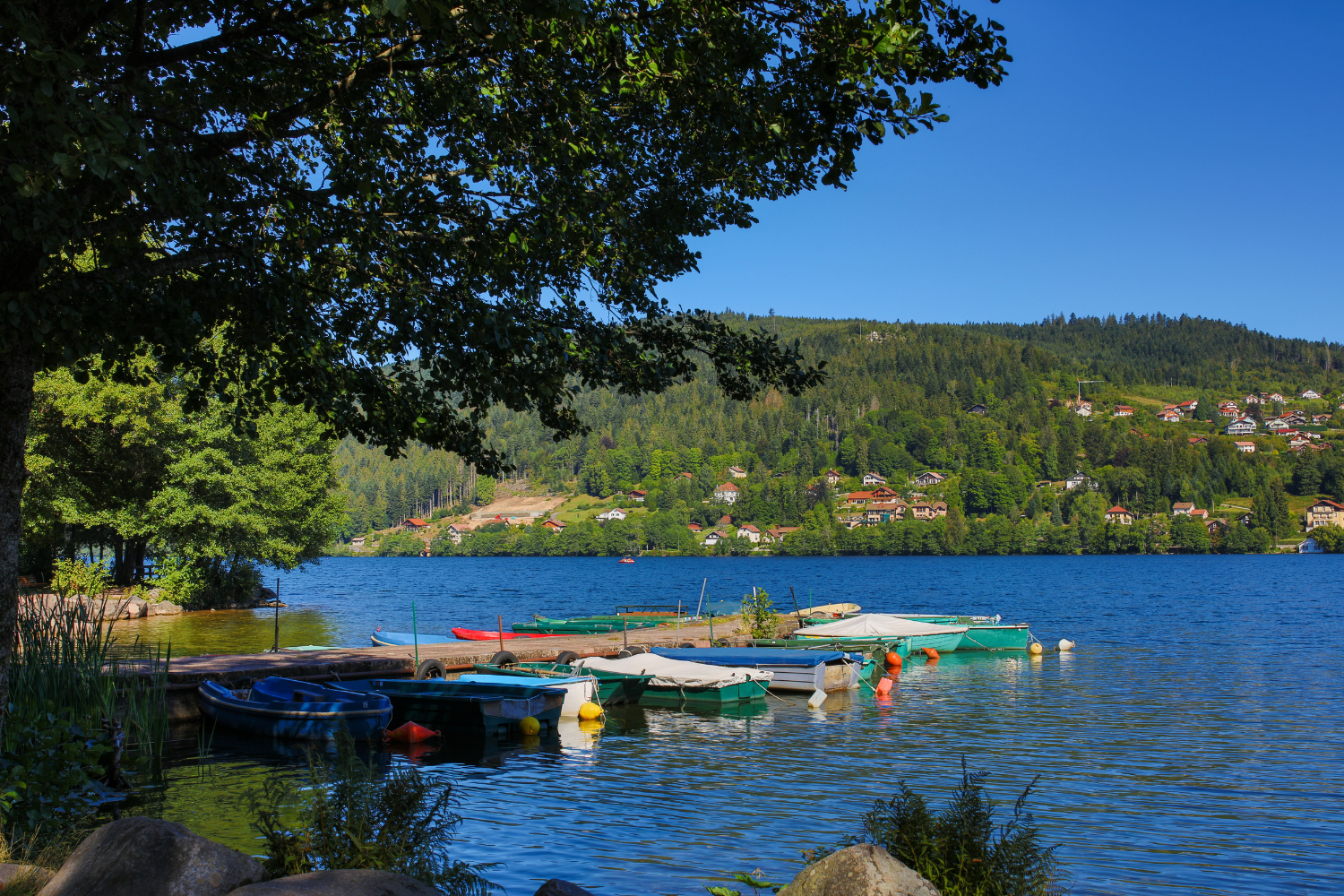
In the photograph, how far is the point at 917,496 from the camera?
199000 mm

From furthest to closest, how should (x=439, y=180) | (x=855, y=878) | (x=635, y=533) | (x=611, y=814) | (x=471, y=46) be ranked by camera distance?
1. (x=635, y=533)
2. (x=611, y=814)
3. (x=439, y=180)
4. (x=471, y=46)
5. (x=855, y=878)

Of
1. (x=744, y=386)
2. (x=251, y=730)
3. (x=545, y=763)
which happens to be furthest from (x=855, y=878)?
(x=251, y=730)

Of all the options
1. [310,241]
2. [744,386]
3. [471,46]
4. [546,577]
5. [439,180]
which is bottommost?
[546,577]

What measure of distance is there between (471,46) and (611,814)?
1014 cm

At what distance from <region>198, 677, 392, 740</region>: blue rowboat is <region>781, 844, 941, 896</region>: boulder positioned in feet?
43.2

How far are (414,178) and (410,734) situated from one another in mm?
13056

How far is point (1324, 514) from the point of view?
574 feet

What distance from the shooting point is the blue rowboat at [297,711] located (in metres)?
17.6

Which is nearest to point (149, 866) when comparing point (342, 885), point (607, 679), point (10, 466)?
point (342, 885)

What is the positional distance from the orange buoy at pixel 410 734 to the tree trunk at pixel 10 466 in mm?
12211

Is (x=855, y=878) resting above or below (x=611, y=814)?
above

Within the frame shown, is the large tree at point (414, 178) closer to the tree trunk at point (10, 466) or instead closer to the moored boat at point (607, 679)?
the tree trunk at point (10, 466)

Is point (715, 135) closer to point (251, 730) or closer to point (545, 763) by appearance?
point (545, 763)

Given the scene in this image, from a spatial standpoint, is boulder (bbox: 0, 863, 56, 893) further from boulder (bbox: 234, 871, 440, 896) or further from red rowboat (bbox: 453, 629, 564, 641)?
red rowboat (bbox: 453, 629, 564, 641)
